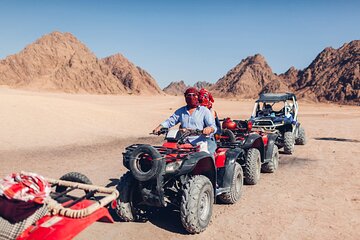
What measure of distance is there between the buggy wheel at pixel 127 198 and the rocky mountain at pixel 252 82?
144 m

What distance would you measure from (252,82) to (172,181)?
170844 mm

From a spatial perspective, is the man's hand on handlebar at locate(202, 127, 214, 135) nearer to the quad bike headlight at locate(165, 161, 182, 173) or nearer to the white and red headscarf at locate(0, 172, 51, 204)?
the quad bike headlight at locate(165, 161, 182, 173)

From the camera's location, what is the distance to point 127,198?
5801 millimetres

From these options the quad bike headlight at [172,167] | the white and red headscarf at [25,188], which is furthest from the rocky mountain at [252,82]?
the white and red headscarf at [25,188]

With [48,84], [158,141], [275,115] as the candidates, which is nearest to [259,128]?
[275,115]

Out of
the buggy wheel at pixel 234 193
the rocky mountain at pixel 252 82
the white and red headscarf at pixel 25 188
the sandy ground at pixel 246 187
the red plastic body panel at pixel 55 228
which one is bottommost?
the sandy ground at pixel 246 187

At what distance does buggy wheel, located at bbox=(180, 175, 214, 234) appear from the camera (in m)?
5.25

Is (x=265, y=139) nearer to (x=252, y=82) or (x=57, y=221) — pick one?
(x=57, y=221)

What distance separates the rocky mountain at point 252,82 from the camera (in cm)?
15740

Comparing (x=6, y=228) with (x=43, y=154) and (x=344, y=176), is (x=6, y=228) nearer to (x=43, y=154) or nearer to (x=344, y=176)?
(x=344, y=176)

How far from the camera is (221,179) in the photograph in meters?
6.67

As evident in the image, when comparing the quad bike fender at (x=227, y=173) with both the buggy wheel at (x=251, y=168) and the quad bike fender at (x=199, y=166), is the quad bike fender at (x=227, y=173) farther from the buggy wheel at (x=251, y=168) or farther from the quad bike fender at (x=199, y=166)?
the buggy wheel at (x=251, y=168)

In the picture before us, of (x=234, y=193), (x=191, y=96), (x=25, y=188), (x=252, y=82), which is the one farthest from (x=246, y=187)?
(x=252, y=82)

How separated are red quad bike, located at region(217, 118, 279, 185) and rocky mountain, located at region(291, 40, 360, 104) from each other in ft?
321
